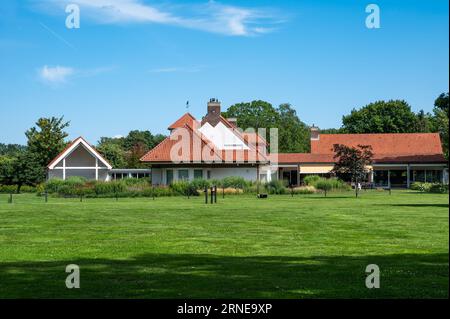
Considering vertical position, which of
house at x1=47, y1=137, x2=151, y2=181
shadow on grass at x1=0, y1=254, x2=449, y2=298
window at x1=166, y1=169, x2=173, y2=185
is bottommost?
shadow on grass at x1=0, y1=254, x2=449, y2=298

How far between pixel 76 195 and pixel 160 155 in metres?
13.2

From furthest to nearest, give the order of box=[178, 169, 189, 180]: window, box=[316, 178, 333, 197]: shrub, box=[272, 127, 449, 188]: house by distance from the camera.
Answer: box=[272, 127, 449, 188]: house, box=[178, 169, 189, 180]: window, box=[316, 178, 333, 197]: shrub

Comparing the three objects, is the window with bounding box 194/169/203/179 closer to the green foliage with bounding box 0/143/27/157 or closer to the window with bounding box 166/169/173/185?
the window with bounding box 166/169/173/185

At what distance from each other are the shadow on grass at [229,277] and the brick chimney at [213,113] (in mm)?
53205

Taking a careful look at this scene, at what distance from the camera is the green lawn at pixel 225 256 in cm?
1023

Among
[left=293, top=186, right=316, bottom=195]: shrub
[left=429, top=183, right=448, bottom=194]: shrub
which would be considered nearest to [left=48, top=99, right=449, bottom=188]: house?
[left=293, top=186, right=316, bottom=195]: shrub

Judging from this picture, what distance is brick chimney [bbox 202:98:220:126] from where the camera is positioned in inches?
2640

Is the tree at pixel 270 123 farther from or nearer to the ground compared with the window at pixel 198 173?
farther from the ground

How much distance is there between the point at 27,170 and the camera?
211ft

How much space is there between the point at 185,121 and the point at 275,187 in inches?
885

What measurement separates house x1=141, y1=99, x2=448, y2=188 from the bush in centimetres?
599

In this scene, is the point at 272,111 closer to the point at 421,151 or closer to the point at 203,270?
the point at 421,151

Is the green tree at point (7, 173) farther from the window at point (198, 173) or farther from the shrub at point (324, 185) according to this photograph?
the shrub at point (324, 185)

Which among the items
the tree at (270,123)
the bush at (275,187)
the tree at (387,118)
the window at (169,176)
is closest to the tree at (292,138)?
the tree at (270,123)
